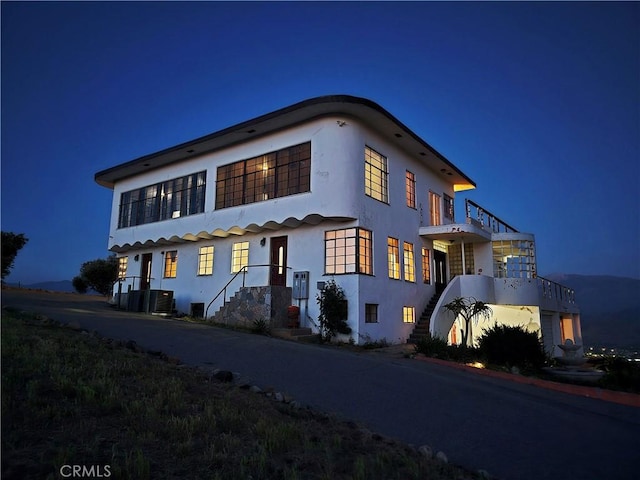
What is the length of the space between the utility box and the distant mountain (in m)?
54.3

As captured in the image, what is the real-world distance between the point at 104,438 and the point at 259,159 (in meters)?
15.9

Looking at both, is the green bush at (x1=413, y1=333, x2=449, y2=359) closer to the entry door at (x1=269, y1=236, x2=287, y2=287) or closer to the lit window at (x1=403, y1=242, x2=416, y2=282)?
the lit window at (x1=403, y1=242, x2=416, y2=282)

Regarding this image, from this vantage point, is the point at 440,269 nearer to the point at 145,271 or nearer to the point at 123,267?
the point at 145,271

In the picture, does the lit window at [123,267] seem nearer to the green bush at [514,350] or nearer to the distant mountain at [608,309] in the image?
the green bush at [514,350]

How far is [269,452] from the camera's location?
442 cm

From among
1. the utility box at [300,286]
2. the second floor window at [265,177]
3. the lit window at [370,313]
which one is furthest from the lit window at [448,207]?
the utility box at [300,286]

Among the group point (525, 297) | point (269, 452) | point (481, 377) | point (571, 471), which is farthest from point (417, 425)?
point (525, 297)

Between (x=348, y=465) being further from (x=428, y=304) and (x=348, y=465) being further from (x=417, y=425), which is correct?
(x=428, y=304)

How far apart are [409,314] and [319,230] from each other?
215 inches

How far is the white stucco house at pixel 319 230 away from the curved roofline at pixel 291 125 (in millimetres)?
66

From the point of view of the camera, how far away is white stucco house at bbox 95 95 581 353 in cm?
1639

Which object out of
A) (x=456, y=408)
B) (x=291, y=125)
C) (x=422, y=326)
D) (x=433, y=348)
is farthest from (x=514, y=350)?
(x=291, y=125)

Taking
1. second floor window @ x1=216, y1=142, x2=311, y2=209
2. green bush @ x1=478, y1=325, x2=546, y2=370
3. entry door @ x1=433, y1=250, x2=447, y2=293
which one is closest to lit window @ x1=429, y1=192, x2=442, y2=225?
entry door @ x1=433, y1=250, x2=447, y2=293

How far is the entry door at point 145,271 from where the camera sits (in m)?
23.8
